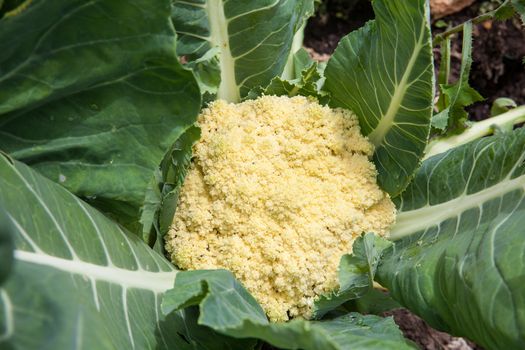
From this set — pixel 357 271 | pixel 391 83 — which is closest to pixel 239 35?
pixel 391 83

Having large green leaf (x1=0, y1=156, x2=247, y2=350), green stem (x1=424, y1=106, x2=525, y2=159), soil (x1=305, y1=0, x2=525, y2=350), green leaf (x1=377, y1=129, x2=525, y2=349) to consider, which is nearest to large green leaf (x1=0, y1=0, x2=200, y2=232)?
large green leaf (x1=0, y1=156, x2=247, y2=350)

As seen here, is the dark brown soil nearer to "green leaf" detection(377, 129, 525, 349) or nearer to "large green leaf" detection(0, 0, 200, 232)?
"green leaf" detection(377, 129, 525, 349)

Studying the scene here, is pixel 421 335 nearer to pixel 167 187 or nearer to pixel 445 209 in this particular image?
pixel 445 209

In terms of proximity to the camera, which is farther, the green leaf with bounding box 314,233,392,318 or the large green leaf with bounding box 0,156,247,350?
the green leaf with bounding box 314,233,392,318

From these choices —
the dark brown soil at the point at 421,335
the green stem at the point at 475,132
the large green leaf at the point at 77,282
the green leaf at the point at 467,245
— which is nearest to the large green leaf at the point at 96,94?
the large green leaf at the point at 77,282

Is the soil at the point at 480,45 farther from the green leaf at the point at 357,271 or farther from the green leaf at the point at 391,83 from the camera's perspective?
the green leaf at the point at 357,271

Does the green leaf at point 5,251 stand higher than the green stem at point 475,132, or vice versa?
the green leaf at point 5,251
